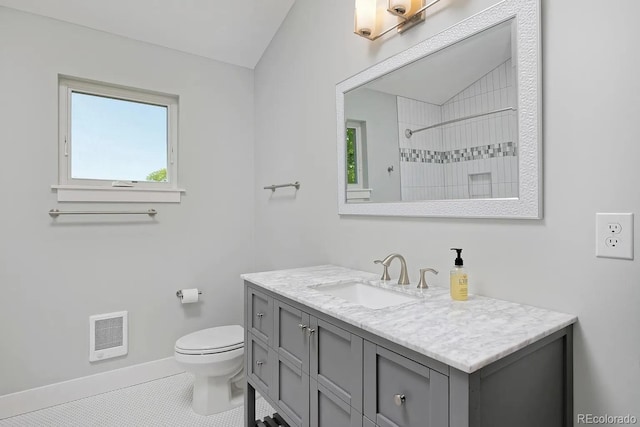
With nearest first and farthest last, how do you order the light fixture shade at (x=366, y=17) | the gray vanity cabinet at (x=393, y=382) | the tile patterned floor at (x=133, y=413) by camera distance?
the gray vanity cabinet at (x=393, y=382) → the light fixture shade at (x=366, y=17) → the tile patterned floor at (x=133, y=413)

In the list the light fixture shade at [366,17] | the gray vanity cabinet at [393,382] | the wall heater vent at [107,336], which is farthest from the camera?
the wall heater vent at [107,336]

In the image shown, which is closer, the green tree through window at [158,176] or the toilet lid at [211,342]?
the toilet lid at [211,342]

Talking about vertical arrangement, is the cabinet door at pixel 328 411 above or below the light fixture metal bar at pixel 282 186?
below

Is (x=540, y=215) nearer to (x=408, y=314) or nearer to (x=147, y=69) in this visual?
(x=408, y=314)

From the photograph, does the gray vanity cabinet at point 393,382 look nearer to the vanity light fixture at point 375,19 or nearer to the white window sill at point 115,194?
the vanity light fixture at point 375,19

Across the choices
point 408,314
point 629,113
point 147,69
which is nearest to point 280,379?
point 408,314

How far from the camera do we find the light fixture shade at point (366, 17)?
1.67 m

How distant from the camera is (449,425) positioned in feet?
2.64

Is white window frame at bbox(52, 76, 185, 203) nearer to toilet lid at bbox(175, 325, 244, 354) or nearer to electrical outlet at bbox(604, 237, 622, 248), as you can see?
toilet lid at bbox(175, 325, 244, 354)

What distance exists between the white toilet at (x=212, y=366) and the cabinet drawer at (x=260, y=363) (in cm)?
30

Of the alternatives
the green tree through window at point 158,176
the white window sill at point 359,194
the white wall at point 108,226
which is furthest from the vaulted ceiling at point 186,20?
the white window sill at point 359,194

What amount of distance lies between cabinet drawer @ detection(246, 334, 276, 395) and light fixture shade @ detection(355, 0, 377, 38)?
152 centimetres

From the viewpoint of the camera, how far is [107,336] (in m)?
2.31

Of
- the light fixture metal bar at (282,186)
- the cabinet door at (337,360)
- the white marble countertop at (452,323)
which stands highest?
the light fixture metal bar at (282,186)
